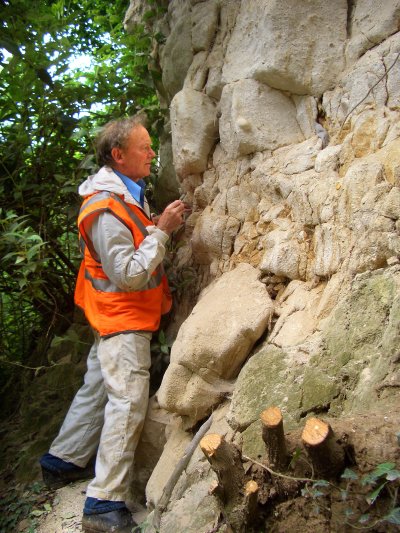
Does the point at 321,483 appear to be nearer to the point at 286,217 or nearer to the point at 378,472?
the point at 378,472

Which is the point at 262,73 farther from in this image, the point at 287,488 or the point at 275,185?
the point at 287,488

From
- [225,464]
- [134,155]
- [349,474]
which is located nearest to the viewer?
[349,474]

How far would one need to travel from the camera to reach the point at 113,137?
11.1 ft

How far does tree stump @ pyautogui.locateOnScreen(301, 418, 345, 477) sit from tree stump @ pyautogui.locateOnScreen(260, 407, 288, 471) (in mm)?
74

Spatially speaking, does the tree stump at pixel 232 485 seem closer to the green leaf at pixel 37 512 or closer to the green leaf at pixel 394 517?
the green leaf at pixel 394 517

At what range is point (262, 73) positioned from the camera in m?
3.04

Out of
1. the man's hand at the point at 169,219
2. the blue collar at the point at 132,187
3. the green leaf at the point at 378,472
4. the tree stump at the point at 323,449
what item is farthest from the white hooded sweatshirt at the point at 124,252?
the green leaf at the point at 378,472

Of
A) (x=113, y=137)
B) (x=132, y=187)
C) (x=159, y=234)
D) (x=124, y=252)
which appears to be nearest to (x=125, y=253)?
(x=124, y=252)

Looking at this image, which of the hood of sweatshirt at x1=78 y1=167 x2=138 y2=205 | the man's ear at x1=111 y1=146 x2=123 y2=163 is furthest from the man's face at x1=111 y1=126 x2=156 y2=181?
the hood of sweatshirt at x1=78 y1=167 x2=138 y2=205

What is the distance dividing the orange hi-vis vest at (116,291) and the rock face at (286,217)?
0.92ft

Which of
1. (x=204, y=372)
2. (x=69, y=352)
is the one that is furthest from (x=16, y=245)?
(x=204, y=372)

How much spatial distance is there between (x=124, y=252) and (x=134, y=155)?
678mm

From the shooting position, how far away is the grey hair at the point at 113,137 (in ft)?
11.0

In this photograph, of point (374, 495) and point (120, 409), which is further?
point (120, 409)
